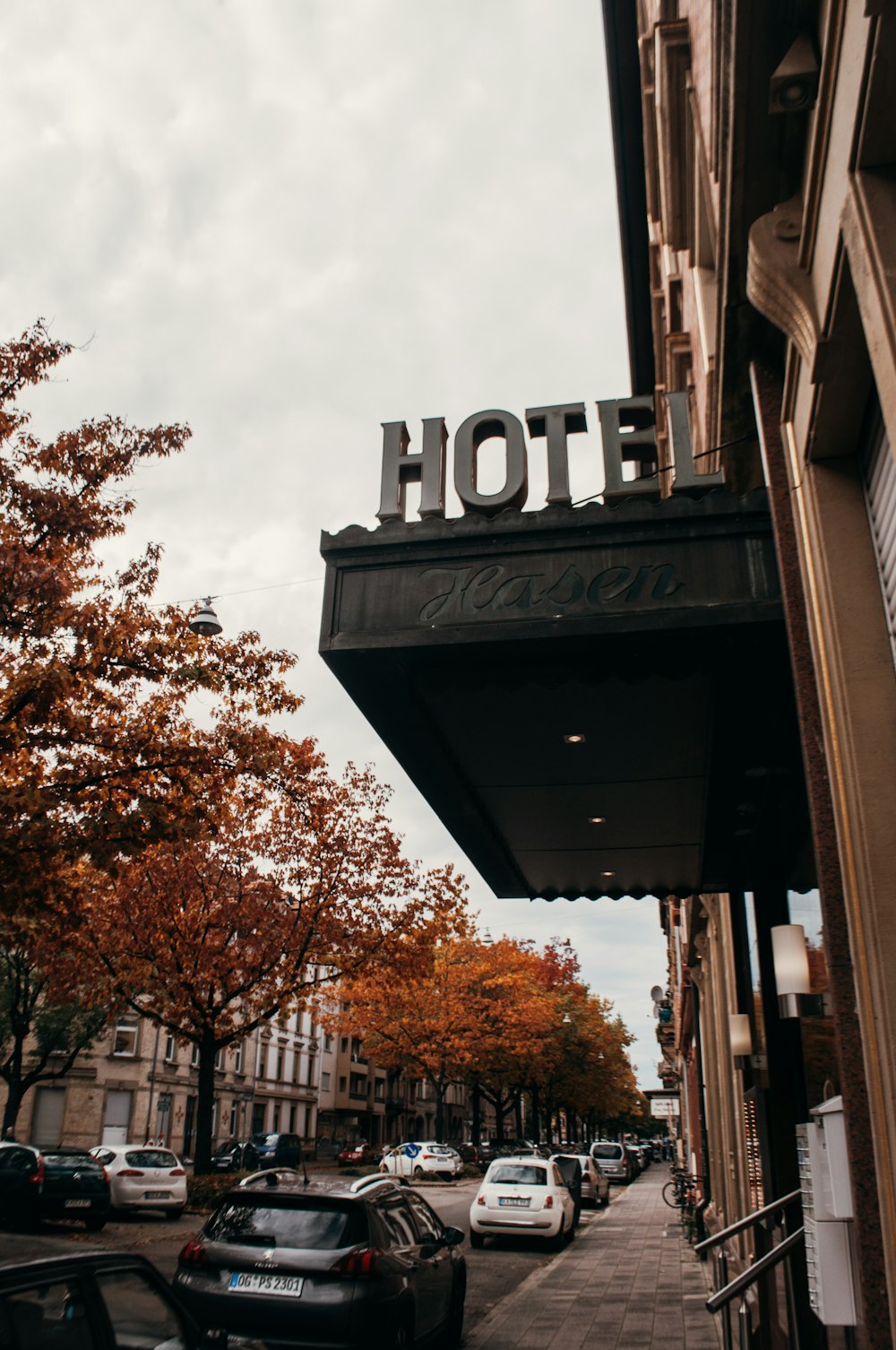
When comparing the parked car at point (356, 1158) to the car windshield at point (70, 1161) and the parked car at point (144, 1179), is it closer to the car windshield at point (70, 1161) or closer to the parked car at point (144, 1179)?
the parked car at point (144, 1179)

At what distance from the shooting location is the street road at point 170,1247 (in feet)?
44.9

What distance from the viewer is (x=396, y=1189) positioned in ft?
31.0

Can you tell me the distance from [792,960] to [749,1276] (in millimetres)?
2454

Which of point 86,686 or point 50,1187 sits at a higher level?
point 86,686

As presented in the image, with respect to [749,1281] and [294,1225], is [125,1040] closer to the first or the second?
[294,1225]

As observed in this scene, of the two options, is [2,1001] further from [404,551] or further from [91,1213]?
[404,551]

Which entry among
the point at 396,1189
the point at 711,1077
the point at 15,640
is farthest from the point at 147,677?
the point at 711,1077

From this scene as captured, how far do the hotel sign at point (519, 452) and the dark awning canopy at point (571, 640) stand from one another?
14.6 inches

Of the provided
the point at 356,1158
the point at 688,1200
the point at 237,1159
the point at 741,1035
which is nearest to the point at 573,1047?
the point at 356,1158

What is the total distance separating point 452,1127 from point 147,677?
97.2m

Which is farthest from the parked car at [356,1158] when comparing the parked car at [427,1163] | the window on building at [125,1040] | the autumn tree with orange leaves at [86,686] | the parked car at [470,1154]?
the autumn tree with orange leaves at [86,686]

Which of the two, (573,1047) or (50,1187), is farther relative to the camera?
(573,1047)

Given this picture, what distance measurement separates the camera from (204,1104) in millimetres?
21688

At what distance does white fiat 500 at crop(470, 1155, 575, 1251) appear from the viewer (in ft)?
61.5
